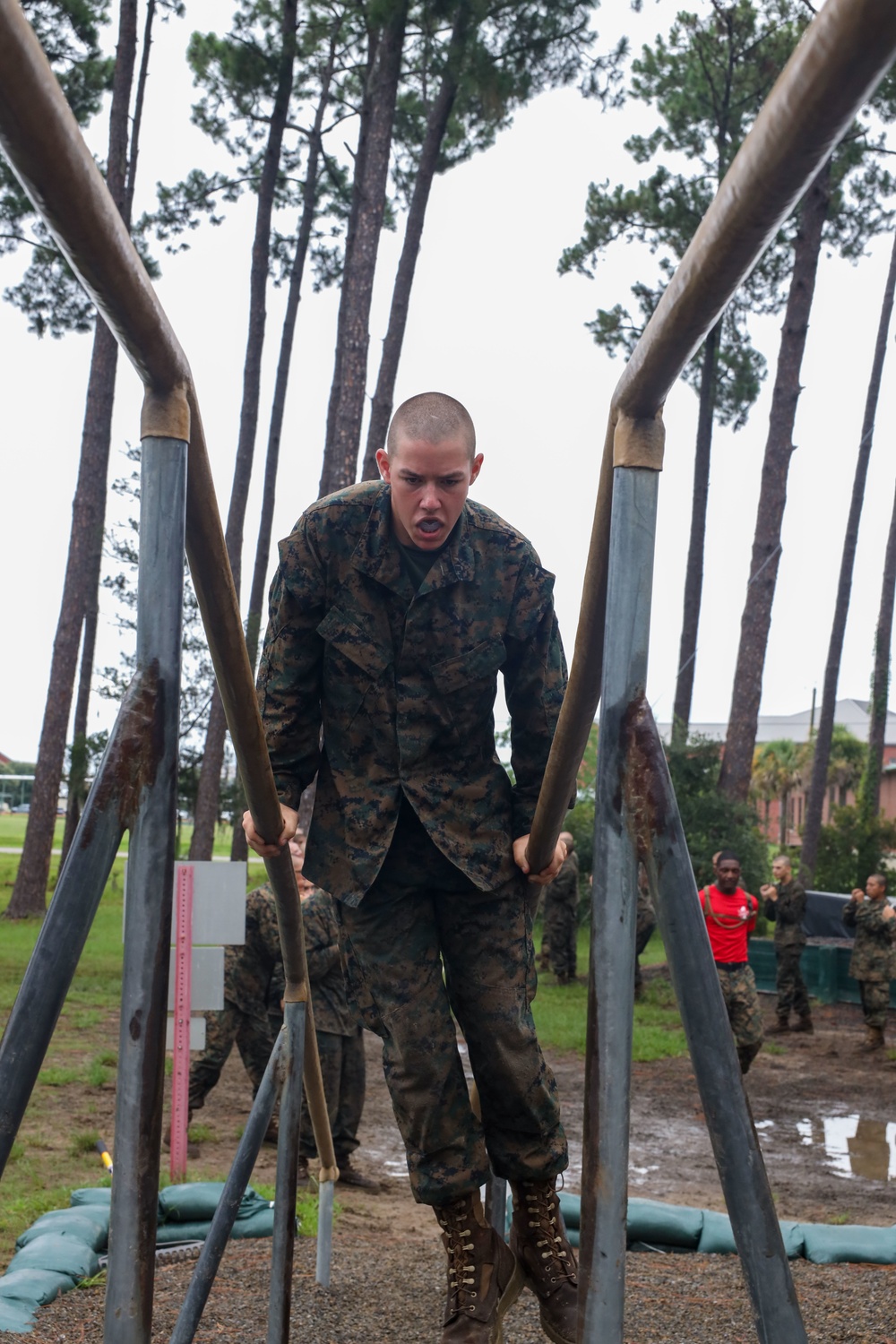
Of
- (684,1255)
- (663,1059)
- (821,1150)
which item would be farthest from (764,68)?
(684,1255)

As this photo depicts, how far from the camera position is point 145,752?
4.74ft

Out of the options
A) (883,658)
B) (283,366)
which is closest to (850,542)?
(883,658)

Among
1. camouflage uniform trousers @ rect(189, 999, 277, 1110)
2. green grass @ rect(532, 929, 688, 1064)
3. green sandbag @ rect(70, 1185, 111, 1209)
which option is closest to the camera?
green sandbag @ rect(70, 1185, 111, 1209)

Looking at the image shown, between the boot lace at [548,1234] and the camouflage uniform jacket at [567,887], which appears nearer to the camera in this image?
the boot lace at [548,1234]

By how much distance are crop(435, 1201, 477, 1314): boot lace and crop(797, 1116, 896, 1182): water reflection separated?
22.3ft

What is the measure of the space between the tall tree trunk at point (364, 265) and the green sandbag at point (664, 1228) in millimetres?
9433

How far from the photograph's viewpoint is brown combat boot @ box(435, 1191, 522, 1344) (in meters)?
2.52

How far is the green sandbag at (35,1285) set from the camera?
4.45 meters

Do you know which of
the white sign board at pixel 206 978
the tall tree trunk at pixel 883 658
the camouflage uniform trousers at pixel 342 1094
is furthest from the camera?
the tall tree trunk at pixel 883 658

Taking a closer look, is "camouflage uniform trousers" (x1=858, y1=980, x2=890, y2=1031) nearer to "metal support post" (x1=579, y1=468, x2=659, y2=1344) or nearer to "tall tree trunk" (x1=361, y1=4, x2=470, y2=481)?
"tall tree trunk" (x1=361, y1=4, x2=470, y2=481)

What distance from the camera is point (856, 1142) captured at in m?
9.74

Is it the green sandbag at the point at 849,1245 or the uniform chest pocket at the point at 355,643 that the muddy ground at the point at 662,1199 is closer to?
the green sandbag at the point at 849,1245

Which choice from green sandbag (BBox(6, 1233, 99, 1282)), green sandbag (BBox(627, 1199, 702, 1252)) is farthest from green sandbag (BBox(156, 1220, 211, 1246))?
green sandbag (BBox(627, 1199, 702, 1252))

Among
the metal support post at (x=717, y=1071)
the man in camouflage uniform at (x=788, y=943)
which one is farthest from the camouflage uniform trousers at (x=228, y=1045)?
the man in camouflage uniform at (x=788, y=943)
